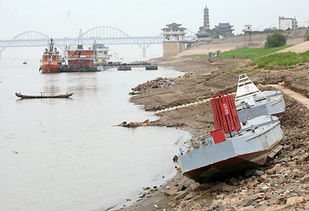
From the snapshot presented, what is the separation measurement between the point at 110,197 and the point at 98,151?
269 inches

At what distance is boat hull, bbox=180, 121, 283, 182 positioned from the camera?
38.9ft

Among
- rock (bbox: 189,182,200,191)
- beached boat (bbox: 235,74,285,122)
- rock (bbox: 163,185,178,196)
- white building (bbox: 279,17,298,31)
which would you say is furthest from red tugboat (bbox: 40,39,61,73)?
rock (bbox: 189,182,200,191)

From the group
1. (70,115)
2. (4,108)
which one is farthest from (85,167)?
(4,108)

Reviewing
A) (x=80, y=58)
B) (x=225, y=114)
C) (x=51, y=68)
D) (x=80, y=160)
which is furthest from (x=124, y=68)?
(x=225, y=114)

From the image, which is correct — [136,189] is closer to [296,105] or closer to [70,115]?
[296,105]

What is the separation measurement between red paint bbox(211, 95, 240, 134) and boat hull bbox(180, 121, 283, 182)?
29.1 inches

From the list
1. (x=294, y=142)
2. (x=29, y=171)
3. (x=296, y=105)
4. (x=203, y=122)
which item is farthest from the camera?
(x=203, y=122)

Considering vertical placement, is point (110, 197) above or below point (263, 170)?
below

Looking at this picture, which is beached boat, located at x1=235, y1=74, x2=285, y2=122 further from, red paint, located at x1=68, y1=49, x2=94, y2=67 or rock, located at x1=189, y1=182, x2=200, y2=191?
red paint, located at x1=68, y1=49, x2=94, y2=67

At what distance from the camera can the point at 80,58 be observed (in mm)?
112250

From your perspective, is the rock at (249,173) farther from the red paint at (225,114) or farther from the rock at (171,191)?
the rock at (171,191)

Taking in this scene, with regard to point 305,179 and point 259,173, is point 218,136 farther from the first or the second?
point 305,179

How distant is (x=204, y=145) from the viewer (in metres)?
12.7

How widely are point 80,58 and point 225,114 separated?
100959 millimetres
